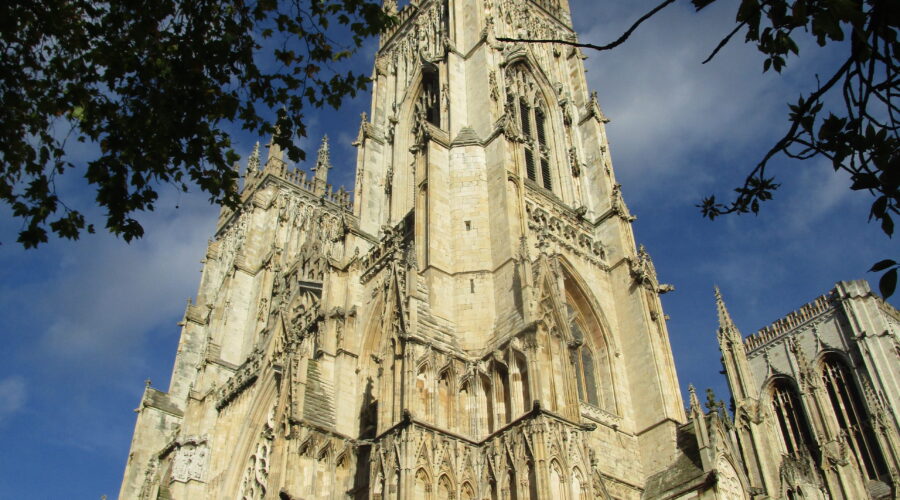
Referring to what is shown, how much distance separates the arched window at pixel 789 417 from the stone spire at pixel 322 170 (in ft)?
85.5

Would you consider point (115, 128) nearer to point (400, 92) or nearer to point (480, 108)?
point (480, 108)

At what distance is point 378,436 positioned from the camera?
48.7 ft

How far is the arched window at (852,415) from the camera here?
118ft

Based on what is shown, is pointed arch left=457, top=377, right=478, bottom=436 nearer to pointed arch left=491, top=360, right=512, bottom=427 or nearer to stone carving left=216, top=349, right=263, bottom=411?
pointed arch left=491, top=360, right=512, bottom=427

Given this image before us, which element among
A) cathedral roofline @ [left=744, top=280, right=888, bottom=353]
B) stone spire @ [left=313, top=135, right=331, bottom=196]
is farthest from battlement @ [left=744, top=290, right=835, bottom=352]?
stone spire @ [left=313, top=135, right=331, bottom=196]

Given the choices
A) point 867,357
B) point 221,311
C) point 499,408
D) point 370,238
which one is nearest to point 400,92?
point 370,238

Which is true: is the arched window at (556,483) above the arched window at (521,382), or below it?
below

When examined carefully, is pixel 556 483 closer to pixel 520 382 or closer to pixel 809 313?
pixel 520 382

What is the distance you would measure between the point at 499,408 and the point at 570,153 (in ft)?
39.5

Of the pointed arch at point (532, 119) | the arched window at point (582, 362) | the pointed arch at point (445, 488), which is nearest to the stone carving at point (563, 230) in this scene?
the pointed arch at point (532, 119)

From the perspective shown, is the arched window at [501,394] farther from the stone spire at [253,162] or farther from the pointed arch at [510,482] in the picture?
the stone spire at [253,162]

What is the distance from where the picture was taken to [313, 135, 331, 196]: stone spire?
3901 centimetres

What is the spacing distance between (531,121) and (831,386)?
25.0m

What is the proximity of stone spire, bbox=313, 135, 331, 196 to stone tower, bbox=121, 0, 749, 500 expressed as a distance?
6816mm
